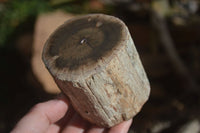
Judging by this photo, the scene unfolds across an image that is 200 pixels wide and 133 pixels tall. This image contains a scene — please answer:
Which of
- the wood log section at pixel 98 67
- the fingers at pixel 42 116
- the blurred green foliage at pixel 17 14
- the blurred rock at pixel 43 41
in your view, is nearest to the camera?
the wood log section at pixel 98 67

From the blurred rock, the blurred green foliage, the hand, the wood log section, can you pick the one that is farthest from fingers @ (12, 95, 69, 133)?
the blurred green foliage

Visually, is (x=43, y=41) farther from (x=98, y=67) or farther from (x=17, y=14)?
(x=98, y=67)

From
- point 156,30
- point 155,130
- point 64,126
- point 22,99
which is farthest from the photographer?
point 22,99

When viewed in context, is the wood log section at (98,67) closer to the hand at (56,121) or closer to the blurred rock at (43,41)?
the hand at (56,121)

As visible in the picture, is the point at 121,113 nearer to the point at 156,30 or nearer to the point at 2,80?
the point at 156,30

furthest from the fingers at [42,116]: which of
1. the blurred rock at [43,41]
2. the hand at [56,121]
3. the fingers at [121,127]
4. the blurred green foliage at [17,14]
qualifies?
the blurred green foliage at [17,14]

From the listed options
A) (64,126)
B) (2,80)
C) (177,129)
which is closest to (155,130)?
(177,129)
